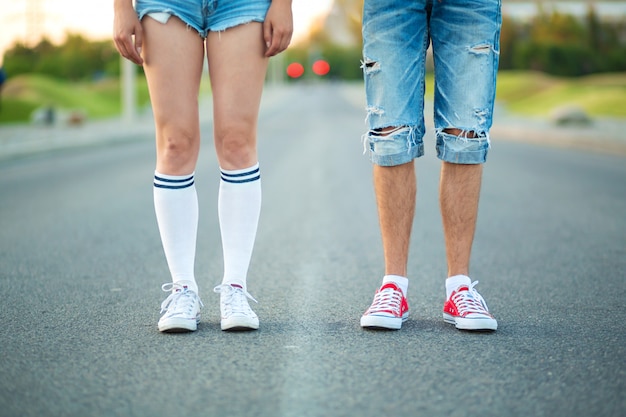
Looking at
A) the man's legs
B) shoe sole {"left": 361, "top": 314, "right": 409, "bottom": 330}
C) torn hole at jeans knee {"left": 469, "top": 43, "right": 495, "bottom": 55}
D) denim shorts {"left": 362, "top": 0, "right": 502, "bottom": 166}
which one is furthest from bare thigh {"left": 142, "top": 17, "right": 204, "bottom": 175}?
torn hole at jeans knee {"left": 469, "top": 43, "right": 495, "bottom": 55}

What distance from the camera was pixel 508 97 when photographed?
3058 centimetres

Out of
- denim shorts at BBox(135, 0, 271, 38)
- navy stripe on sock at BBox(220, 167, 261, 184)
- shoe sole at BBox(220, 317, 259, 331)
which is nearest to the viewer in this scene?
denim shorts at BBox(135, 0, 271, 38)

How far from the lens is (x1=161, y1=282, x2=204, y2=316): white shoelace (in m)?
2.93

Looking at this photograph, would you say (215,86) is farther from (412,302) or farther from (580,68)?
(580,68)

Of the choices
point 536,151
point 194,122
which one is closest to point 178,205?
point 194,122

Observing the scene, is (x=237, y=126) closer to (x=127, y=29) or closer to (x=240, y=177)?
(x=240, y=177)

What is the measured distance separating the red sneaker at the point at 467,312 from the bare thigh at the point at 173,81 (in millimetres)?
1209

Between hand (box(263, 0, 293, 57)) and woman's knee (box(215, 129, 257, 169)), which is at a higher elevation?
hand (box(263, 0, 293, 57))

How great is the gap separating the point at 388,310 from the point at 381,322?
68 millimetres

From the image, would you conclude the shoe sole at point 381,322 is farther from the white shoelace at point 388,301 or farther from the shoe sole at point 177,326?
the shoe sole at point 177,326

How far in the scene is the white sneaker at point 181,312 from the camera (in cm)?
287

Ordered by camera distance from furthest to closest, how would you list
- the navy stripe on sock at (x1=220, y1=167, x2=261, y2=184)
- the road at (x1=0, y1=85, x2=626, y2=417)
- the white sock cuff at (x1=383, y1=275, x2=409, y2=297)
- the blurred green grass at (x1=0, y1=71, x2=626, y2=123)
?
the blurred green grass at (x1=0, y1=71, x2=626, y2=123)
the white sock cuff at (x1=383, y1=275, x2=409, y2=297)
the navy stripe on sock at (x1=220, y1=167, x2=261, y2=184)
the road at (x1=0, y1=85, x2=626, y2=417)

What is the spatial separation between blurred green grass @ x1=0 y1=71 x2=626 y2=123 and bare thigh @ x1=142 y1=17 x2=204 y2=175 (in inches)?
731

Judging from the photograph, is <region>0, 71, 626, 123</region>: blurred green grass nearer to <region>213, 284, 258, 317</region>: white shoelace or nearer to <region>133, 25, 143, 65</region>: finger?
<region>213, 284, 258, 317</region>: white shoelace
